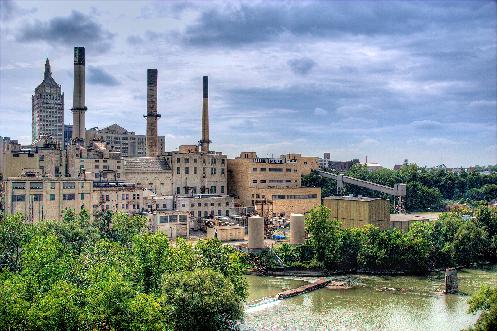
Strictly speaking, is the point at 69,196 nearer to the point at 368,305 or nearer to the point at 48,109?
the point at 368,305

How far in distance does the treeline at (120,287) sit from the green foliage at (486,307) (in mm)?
9088

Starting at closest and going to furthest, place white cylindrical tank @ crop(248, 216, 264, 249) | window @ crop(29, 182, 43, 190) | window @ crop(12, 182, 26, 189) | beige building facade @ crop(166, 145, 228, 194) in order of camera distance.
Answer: white cylindrical tank @ crop(248, 216, 264, 249) → window @ crop(12, 182, 26, 189) → window @ crop(29, 182, 43, 190) → beige building facade @ crop(166, 145, 228, 194)

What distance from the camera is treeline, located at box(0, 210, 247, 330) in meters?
21.2

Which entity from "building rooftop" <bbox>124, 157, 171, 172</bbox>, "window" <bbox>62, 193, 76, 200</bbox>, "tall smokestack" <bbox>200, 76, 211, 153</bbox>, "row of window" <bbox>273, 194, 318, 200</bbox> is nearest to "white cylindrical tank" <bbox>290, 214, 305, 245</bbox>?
"row of window" <bbox>273, 194, 318, 200</bbox>

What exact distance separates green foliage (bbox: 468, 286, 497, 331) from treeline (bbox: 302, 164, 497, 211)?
2038 inches

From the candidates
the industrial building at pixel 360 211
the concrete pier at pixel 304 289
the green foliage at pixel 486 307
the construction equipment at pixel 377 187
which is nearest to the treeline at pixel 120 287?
the concrete pier at pixel 304 289

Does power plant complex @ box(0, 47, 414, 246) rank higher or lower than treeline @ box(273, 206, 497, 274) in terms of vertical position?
higher

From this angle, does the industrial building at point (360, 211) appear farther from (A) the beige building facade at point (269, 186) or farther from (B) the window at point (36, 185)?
(B) the window at point (36, 185)

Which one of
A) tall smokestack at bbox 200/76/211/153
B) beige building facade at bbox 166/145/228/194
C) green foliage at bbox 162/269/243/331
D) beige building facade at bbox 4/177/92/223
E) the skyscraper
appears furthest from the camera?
the skyscraper

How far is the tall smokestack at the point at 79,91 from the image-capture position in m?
64.2

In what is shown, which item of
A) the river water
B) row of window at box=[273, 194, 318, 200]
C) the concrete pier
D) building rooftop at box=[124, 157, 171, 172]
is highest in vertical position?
building rooftop at box=[124, 157, 171, 172]

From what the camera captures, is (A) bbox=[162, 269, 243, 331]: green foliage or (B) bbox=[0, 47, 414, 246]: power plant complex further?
(B) bbox=[0, 47, 414, 246]: power plant complex

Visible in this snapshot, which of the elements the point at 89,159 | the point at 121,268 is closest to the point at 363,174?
the point at 89,159

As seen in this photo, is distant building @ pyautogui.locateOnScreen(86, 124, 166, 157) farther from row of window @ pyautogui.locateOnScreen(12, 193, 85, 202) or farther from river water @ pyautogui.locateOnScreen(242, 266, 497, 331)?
river water @ pyautogui.locateOnScreen(242, 266, 497, 331)
